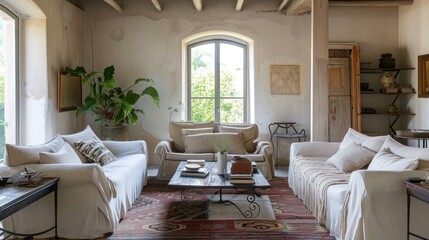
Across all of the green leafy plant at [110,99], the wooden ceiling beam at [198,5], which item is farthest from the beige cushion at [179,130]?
the wooden ceiling beam at [198,5]

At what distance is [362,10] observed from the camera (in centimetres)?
682

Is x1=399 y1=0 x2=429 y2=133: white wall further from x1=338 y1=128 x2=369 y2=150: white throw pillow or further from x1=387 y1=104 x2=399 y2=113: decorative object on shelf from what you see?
x1=338 y1=128 x2=369 y2=150: white throw pillow

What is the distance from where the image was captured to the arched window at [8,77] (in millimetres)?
4840

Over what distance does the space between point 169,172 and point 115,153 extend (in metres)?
0.81

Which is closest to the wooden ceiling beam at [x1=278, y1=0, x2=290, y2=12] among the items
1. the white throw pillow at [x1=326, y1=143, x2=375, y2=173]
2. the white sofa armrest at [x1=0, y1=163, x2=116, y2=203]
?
the white throw pillow at [x1=326, y1=143, x2=375, y2=173]

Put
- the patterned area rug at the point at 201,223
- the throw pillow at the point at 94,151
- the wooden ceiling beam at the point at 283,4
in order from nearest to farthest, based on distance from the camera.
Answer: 1. the patterned area rug at the point at 201,223
2. the throw pillow at the point at 94,151
3. the wooden ceiling beam at the point at 283,4

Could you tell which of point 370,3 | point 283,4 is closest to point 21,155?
point 283,4

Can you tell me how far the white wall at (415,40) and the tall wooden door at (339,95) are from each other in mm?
978

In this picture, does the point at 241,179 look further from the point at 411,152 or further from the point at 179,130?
the point at 179,130

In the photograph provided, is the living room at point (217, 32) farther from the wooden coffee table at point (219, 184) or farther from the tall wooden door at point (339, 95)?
the wooden coffee table at point (219, 184)

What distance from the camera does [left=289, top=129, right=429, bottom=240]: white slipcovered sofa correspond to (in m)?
2.85

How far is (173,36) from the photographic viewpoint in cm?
682

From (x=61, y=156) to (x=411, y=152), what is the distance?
310cm

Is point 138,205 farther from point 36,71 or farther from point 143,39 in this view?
point 143,39
